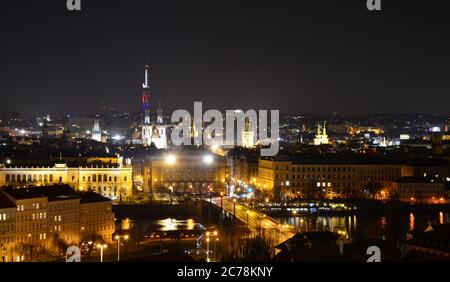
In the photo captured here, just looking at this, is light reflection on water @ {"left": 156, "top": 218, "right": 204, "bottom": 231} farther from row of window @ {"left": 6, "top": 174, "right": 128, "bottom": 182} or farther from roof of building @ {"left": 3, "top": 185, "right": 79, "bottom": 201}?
row of window @ {"left": 6, "top": 174, "right": 128, "bottom": 182}

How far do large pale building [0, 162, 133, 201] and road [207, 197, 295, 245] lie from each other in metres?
1.91

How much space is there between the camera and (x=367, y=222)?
55.1 ft

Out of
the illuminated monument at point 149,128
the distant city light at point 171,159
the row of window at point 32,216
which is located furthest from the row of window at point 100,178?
the illuminated monument at point 149,128

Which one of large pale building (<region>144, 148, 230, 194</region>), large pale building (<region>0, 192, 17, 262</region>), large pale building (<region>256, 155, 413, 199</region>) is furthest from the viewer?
large pale building (<region>144, 148, 230, 194</region>)

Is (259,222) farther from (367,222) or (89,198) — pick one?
(89,198)

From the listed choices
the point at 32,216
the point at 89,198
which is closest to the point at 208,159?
the point at 89,198

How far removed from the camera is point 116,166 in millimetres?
19734

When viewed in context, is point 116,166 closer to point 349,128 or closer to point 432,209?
point 432,209

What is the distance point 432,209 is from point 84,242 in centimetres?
1046

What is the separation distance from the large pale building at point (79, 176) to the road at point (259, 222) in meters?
1.91

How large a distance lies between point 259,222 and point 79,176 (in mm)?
5336

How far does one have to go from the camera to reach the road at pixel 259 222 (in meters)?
12.7

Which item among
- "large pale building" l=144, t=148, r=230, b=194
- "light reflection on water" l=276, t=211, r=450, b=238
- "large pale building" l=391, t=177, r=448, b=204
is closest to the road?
"light reflection on water" l=276, t=211, r=450, b=238

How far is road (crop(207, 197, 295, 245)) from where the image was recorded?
12.7 m
